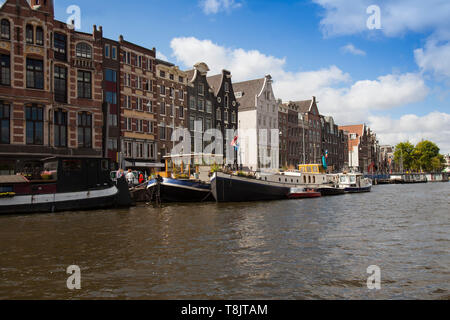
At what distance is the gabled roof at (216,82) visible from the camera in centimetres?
6462

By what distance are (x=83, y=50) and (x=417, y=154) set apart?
434 feet

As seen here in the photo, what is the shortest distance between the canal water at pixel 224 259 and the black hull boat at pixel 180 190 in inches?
527

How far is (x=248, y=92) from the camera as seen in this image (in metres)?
76.4

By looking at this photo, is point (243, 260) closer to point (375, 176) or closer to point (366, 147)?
point (375, 176)

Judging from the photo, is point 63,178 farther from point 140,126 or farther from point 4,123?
point 140,126

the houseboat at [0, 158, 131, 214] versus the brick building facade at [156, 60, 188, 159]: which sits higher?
the brick building facade at [156, 60, 188, 159]

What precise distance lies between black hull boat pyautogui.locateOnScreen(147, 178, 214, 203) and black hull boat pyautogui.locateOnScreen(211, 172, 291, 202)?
3.70 ft

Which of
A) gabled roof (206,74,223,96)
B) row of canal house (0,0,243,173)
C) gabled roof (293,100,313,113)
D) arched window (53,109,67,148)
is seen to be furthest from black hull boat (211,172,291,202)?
gabled roof (293,100,313,113)

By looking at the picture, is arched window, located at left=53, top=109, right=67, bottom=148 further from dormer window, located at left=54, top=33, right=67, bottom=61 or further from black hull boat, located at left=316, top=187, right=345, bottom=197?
black hull boat, located at left=316, top=187, right=345, bottom=197

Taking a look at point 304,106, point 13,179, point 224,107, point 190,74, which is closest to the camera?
point 13,179

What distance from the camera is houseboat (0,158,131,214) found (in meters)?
23.8

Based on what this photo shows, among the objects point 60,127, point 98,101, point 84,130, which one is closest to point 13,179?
point 60,127

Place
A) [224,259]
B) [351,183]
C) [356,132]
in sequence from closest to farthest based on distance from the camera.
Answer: [224,259]
[351,183]
[356,132]

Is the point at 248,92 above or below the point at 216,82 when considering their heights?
above
